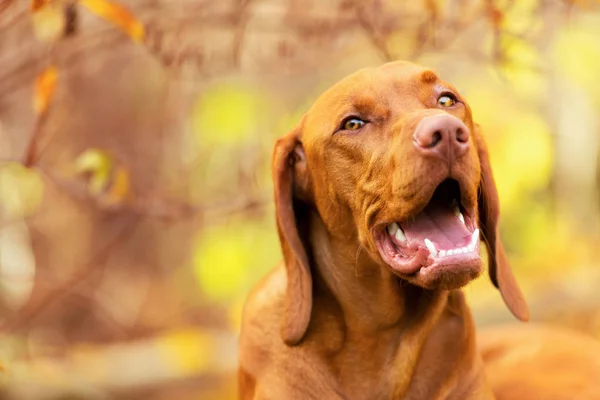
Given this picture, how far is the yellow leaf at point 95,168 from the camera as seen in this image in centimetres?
443

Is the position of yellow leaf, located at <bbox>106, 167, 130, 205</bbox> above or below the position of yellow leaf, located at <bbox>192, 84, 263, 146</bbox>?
above

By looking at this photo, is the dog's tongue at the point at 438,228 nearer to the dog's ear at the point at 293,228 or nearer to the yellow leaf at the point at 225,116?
the dog's ear at the point at 293,228

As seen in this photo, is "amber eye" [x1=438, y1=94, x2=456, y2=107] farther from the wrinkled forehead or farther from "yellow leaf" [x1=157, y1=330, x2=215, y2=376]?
"yellow leaf" [x1=157, y1=330, x2=215, y2=376]

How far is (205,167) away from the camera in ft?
20.3

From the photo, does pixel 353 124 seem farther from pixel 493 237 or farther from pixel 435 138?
pixel 493 237

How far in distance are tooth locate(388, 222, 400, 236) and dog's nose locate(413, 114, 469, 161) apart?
1.14ft

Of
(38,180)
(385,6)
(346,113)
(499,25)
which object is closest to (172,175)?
(38,180)

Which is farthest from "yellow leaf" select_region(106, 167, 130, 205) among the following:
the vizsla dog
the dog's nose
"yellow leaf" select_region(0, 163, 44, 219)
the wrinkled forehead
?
the dog's nose

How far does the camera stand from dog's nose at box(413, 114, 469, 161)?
2492mm

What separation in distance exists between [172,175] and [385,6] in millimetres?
1943

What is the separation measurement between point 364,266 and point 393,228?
12.3 inches

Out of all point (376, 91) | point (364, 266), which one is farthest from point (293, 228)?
point (376, 91)

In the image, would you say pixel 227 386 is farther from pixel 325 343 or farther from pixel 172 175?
pixel 325 343

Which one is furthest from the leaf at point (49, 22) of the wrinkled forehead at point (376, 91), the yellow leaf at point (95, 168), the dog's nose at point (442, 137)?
the dog's nose at point (442, 137)
